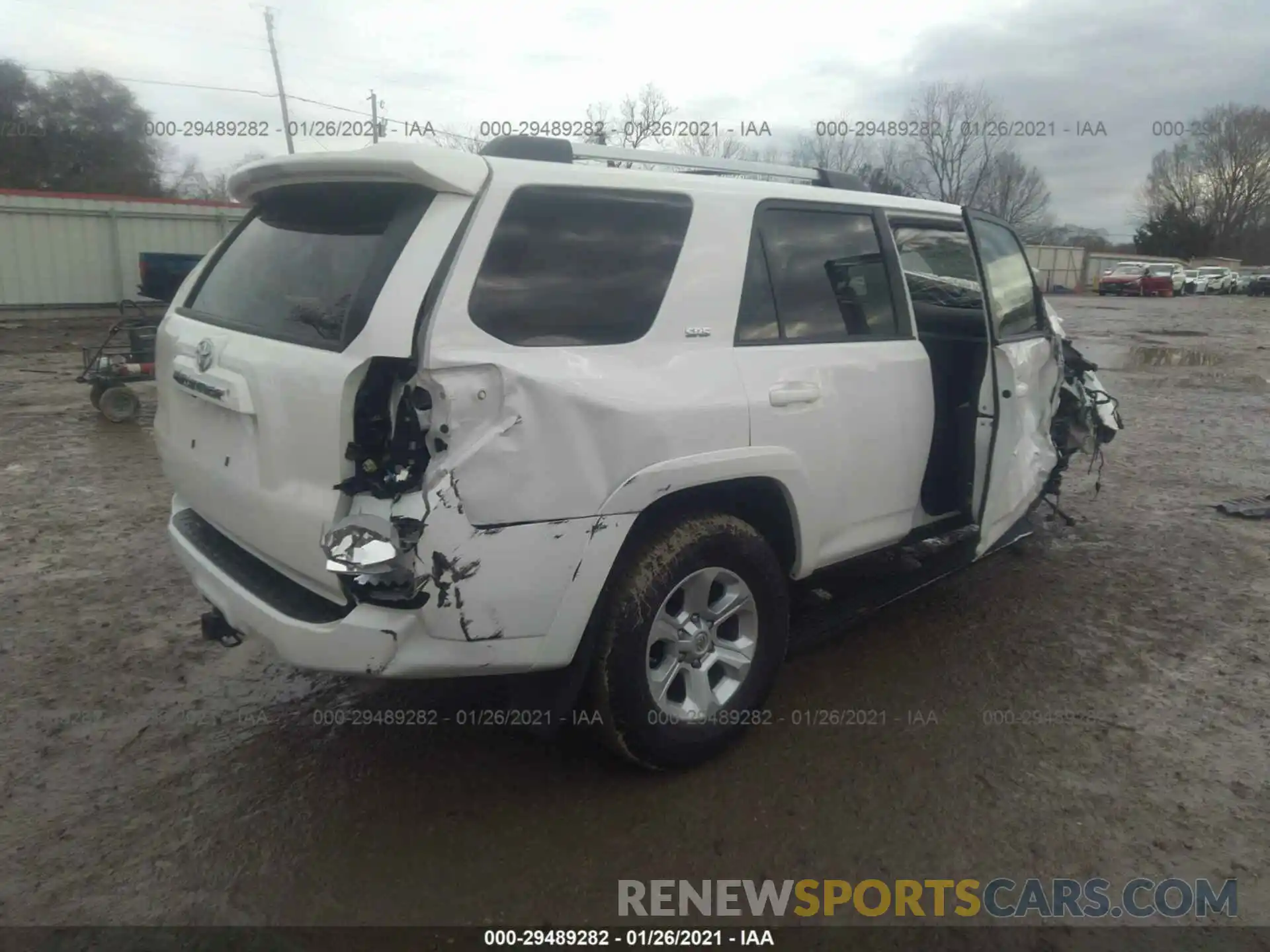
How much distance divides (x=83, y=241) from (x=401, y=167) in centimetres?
2029

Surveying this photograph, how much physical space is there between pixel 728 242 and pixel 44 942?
2853 millimetres

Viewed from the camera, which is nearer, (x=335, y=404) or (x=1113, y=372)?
(x=335, y=404)

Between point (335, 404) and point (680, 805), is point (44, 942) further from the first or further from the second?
point (680, 805)

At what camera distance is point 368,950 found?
2.39m

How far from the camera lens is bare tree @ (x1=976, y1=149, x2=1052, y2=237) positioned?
39719 mm

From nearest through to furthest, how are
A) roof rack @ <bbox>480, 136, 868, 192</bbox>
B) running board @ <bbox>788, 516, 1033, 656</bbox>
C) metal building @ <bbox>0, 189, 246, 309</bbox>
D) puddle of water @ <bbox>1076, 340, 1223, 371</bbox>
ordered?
roof rack @ <bbox>480, 136, 868, 192</bbox>, running board @ <bbox>788, 516, 1033, 656</bbox>, puddle of water @ <bbox>1076, 340, 1223, 371</bbox>, metal building @ <bbox>0, 189, 246, 309</bbox>

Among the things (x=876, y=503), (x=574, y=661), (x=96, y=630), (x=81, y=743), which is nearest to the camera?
(x=574, y=661)

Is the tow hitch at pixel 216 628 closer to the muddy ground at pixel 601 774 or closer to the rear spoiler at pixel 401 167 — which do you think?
the muddy ground at pixel 601 774

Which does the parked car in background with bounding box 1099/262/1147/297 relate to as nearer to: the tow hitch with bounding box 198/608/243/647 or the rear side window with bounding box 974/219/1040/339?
the rear side window with bounding box 974/219/1040/339

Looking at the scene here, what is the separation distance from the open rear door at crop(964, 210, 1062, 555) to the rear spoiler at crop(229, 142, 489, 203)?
7.75ft

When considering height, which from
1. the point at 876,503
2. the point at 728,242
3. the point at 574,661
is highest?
the point at 728,242

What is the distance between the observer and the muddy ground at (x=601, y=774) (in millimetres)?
2664

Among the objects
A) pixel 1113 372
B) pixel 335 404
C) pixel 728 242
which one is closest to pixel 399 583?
pixel 335 404

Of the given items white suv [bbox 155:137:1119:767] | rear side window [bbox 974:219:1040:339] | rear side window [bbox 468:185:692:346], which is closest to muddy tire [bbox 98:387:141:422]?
white suv [bbox 155:137:1119:767]
